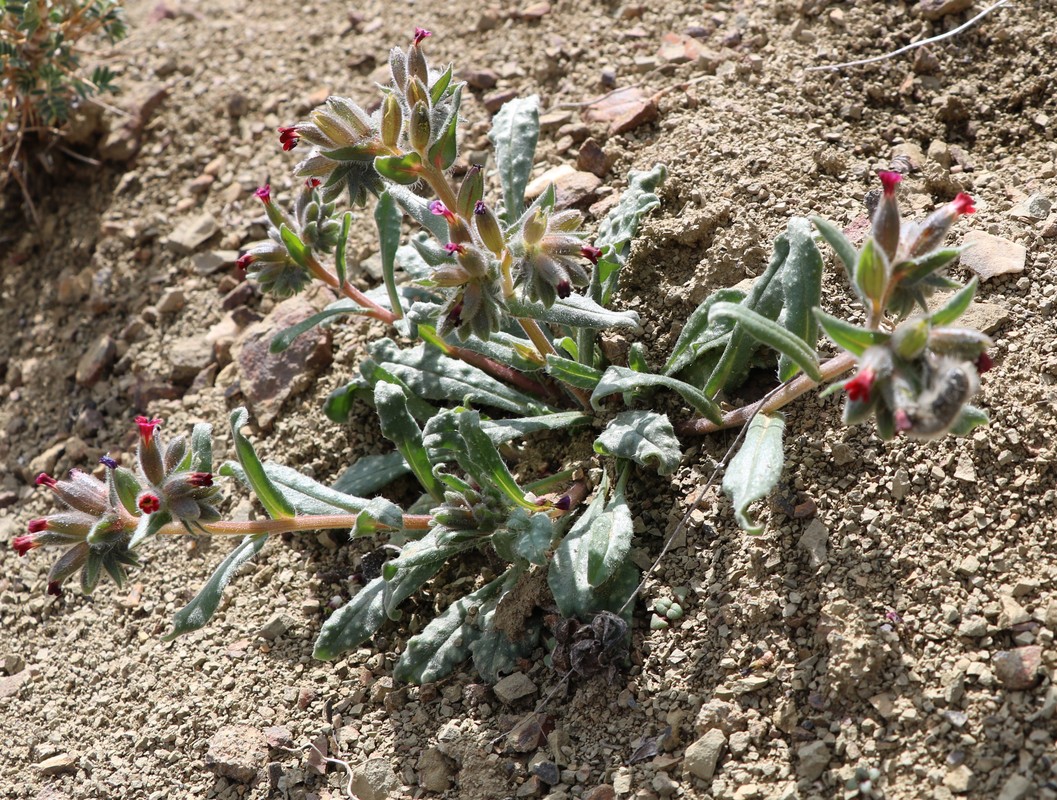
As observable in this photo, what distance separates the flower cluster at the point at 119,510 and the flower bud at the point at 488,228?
1.13m

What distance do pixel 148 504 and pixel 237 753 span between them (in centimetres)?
92

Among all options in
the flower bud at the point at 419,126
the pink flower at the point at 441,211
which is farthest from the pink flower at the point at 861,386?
the flower bud at the point at 419,126

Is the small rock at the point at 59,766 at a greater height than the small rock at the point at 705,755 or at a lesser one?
greater

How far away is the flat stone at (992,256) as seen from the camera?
10.8ft

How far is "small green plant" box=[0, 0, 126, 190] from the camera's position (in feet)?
15.6

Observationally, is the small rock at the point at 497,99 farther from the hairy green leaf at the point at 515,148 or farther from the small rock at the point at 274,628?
the small rock at the point at 274,628

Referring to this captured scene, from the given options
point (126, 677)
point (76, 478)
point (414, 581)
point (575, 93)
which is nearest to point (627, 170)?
point (575, 93)

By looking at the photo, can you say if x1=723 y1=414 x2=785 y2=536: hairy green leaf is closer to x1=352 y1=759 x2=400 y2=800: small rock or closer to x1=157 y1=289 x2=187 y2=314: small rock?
x1=352 y1=759 x2=400 y2=800: small rock

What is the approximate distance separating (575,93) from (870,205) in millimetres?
1971

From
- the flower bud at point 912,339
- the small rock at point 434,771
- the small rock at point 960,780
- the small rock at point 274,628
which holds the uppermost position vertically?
the flower bud at point 912,339

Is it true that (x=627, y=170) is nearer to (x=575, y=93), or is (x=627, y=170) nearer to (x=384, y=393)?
(x=575, y=93)

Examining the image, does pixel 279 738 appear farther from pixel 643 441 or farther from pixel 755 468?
pixel 755 468

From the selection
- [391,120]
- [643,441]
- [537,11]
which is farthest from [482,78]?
[643,441]

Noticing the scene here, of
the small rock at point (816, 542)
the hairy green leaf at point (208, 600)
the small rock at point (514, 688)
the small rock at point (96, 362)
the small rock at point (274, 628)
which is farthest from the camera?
the small rock at point (96, 362)
